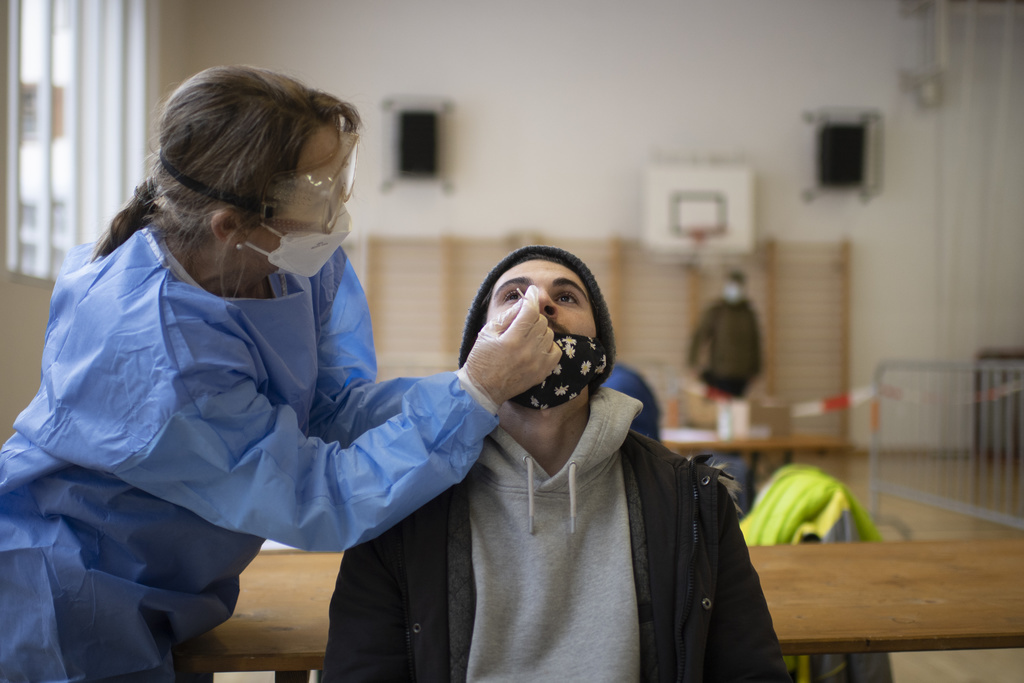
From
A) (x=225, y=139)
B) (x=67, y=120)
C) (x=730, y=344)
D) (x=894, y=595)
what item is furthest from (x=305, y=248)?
(x=730, y=344)

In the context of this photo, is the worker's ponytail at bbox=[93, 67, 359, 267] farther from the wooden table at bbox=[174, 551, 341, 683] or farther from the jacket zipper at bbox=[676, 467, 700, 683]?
the jacket zipper at bbox=[676, 467, 700, 683]

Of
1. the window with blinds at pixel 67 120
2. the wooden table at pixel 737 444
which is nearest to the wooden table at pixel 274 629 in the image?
the window with blinds at pixel 67 120

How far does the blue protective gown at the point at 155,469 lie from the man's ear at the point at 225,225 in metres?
0.10

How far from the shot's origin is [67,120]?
4.16 metres

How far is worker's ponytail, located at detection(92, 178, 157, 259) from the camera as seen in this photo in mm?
1280

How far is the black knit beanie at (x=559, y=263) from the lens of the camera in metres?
1.44

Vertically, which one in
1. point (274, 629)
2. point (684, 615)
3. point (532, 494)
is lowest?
point (274, 629)

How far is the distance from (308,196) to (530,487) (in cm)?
61

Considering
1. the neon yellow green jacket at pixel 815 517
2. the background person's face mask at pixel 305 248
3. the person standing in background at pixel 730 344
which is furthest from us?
the person standing in background at pixel 730 344

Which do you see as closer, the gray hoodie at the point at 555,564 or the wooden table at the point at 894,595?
the gray hoodie at the point at 555,564

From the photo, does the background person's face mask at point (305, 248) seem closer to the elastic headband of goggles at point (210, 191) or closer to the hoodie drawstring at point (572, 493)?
the elastic headband of goggles at point (210, 191)

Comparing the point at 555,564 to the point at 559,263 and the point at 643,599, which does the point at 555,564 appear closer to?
the point at 643,599

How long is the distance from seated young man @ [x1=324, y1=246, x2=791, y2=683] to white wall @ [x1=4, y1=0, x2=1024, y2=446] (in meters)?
Result: 6.17

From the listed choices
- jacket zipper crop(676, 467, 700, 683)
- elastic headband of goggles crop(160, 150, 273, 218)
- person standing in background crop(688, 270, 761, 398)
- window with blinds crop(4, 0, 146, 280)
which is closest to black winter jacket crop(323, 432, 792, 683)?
jacket zipper crop(676, 467, 700, 683)
